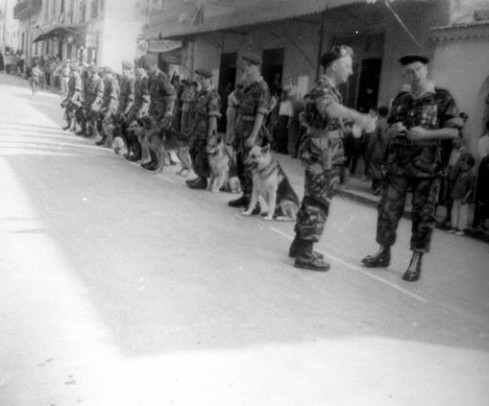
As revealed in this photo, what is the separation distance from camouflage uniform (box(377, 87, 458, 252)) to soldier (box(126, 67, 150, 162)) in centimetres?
757

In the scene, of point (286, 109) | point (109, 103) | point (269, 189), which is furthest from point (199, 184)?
point (286, 109)

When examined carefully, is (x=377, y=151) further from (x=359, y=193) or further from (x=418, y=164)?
(x=418, y=164)

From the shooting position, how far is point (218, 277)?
5.55m

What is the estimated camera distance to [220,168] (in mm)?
10766

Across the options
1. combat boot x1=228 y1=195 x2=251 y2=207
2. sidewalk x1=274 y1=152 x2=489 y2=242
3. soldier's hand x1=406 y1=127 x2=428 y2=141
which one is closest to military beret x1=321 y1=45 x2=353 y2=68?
soldier's hand x1=406 y1=127 x2=428 y2=141

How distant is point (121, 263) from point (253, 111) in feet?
12.5

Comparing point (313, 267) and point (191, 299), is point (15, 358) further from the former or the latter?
point (313, 267)

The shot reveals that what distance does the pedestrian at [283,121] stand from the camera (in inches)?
722

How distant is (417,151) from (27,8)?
6180 centimetres

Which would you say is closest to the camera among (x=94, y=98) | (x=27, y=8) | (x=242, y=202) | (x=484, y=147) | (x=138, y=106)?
(x=242, y=202)

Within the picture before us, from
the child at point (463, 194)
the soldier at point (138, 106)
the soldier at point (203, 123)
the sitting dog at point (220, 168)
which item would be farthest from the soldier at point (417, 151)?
the soldier at point (138, 106)

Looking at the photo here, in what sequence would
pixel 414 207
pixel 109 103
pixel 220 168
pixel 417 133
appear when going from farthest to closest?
pixel 109 103 → pixel 220 168 → pixel 414 207 → pixel 417 133

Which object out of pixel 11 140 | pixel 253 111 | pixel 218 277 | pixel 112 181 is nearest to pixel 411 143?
pixel 218 277

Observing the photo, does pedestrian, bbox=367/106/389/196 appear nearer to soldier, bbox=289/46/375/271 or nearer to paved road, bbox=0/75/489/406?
paved road, bbox=0/75/489/406
